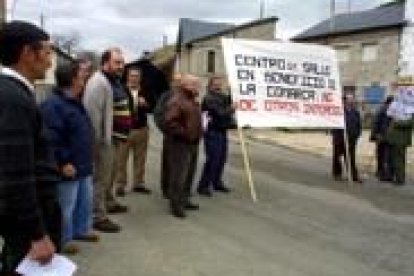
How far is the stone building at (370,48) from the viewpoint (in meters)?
43.5

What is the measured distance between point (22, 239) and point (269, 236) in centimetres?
574

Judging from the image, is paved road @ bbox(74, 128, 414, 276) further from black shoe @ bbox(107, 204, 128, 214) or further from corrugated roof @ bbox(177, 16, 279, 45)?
corrugated roof @ bbox(177, 16, 279, 45)

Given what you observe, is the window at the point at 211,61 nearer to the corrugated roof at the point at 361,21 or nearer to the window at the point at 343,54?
the corrugated roof at the point at 361,21

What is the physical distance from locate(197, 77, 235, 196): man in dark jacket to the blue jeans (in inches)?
163

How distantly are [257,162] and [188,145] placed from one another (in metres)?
7.64

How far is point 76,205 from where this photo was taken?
25.6ft

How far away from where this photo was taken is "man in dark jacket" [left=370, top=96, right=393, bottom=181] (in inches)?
607

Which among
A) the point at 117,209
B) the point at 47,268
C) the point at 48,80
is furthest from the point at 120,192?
the point at 47,268

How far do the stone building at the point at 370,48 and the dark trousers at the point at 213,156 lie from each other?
3118 cm

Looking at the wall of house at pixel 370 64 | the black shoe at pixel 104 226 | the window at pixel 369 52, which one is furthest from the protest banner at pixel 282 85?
the window at pixel 369 52

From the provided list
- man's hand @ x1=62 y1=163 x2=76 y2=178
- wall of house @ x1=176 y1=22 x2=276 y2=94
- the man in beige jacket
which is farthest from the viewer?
wall of house @ x1=176 y1=22 x2=276 y2=94

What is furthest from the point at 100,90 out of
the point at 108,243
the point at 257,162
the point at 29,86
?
the point at 257,162

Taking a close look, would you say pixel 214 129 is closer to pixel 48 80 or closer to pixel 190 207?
pixel 190 207

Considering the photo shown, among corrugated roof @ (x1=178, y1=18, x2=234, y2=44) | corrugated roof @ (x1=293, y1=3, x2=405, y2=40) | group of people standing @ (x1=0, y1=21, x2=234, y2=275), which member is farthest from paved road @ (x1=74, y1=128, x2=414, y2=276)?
corrugated roof @ (x1=178, y1=18, x2=234, y2=44)
